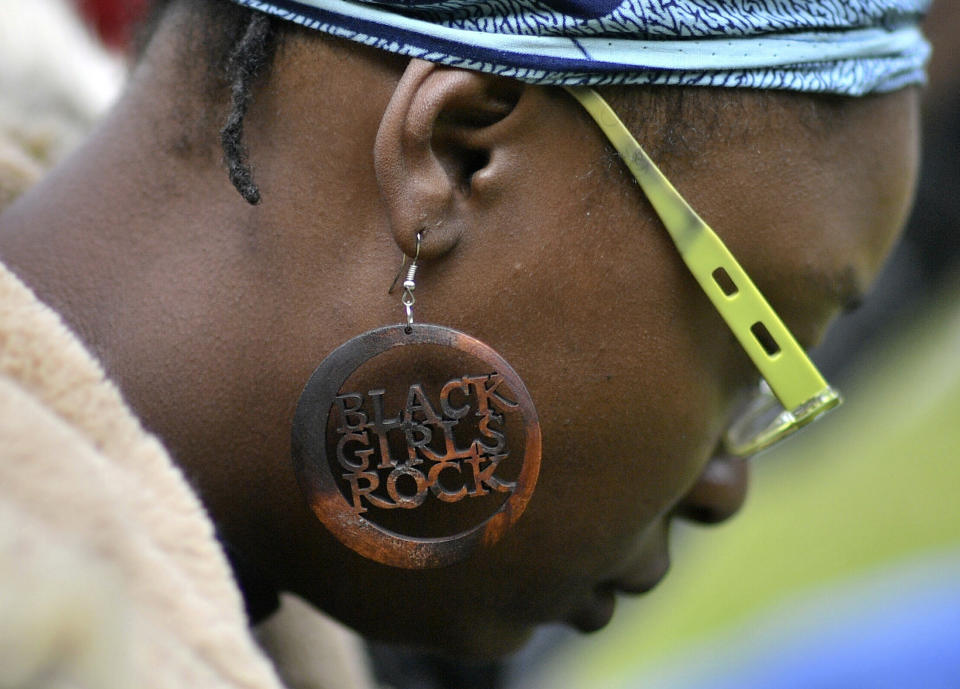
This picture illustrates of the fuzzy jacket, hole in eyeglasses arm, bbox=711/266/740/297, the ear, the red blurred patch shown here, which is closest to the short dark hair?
the ear

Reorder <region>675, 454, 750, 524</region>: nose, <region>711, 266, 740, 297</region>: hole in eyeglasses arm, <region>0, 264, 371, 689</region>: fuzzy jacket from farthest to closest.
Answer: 1. <region>675, 454, 750, 524</region>: nose
2. <region>711, 266, 740, 297</region>: hole in eyeglasses arm
3. <region>0, 264, 371, 689</region>: fuzzy jacket

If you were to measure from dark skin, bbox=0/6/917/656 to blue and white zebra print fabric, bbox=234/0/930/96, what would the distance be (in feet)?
0.10

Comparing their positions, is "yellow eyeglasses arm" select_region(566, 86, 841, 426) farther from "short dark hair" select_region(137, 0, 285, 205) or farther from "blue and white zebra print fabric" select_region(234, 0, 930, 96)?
"short dark hair" select_region(137, 0, 285, 205)

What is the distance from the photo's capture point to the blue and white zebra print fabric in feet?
4.11

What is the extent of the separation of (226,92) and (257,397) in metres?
0.38

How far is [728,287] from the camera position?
140 cm

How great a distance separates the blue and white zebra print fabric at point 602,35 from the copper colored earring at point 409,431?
0.26 meters

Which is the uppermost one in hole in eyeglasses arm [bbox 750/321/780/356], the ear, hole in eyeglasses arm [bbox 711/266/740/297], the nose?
the ear

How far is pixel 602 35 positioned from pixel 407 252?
Answer: 0.34 m

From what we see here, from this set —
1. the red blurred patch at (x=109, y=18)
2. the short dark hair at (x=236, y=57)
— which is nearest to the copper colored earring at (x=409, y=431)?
the short dark hair at (x=236, y=57)

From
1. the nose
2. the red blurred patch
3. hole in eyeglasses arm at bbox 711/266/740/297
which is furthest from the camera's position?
the red blurred patch

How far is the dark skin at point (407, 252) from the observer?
130 centimetres

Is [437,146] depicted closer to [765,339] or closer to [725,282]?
[725,282]

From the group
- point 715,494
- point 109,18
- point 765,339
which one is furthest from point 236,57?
point 109,18
